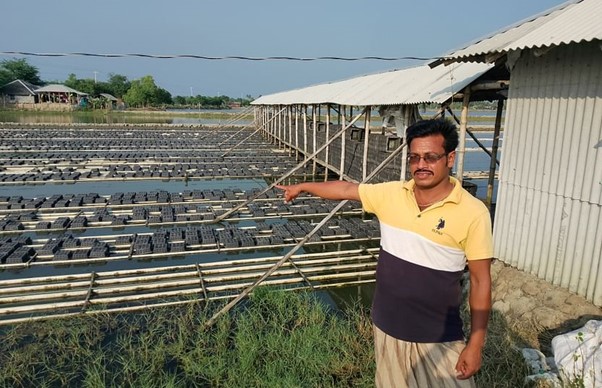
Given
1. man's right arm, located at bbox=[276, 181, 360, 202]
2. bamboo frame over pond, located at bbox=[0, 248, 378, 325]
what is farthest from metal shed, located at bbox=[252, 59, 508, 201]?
man's right arm, located at bbox=[276, 181, 360, 202]

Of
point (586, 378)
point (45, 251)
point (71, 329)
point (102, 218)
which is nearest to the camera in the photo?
point (586, 378)

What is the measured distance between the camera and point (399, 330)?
1.96 metres

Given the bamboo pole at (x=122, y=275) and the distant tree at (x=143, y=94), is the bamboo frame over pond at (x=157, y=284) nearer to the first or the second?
the bamboo pole at (x=122, y=275)

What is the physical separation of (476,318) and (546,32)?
10.3 ft

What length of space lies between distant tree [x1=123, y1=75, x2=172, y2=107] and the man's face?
67837 millimetres

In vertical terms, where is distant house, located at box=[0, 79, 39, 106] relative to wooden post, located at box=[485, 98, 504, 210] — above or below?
above

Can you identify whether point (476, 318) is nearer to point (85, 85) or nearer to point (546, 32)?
point (546, 32)

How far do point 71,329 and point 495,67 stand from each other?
20.2ft

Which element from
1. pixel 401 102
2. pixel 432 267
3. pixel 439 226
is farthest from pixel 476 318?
pixel 401 102

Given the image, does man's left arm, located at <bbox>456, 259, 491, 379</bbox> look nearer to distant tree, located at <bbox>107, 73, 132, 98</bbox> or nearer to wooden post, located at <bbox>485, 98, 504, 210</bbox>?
wooden post, located at <bbox>485, 98, 504, 210</bbox>

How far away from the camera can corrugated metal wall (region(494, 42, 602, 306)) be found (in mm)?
3795

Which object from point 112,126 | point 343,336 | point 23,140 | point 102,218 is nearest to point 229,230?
point 102,218

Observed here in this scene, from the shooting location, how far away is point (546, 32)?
3.68m

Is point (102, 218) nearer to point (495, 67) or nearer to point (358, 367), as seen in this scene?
point (358, 367)
